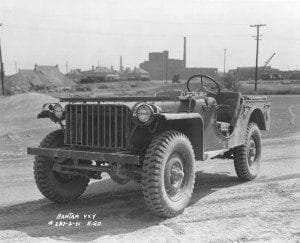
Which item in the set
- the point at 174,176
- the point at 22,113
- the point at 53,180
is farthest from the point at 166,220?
the point at 22,113

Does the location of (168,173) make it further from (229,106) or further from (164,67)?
(164,67)

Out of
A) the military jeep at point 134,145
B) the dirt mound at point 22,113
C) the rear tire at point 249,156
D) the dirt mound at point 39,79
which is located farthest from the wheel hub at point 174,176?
the dirt mound at point 39,79

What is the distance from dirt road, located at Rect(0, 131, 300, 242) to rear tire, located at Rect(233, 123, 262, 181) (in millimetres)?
171

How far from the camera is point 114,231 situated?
538cm

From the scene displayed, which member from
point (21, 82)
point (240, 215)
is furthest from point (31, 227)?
point (21, 82)

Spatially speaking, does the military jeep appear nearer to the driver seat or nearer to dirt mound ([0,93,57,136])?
the driver seat

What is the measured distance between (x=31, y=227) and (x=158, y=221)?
1455 millimetres

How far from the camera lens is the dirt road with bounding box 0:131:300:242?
5270 mm

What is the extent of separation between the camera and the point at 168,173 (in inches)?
230

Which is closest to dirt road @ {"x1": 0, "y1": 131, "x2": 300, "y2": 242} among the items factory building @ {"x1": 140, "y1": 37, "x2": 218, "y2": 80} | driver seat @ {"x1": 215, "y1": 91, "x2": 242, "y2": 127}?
driver seat @ {"x1": 215, "y1": 91, "x2": 242, "y2": 127}

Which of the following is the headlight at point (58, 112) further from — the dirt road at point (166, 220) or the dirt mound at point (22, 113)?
the dirt mound at point (22, 113)

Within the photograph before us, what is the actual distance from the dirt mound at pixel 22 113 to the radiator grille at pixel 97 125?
35.6 ft

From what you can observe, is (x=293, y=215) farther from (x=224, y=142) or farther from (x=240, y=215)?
(x=224, y=142)

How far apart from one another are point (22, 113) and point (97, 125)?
62.1 feet
